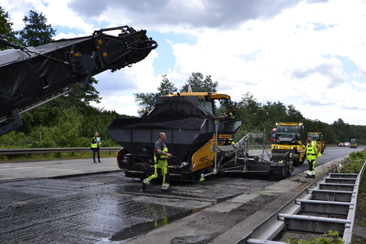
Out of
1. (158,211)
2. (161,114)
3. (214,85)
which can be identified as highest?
(214,85)

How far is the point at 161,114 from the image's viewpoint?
11336mm

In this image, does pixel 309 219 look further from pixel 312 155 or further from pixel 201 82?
pixel 201 82

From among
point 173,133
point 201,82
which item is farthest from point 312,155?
point 201,82

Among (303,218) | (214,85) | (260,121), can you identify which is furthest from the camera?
(260,121)

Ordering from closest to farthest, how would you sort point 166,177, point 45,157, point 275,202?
point 275,202, point 166,177, point 45,157

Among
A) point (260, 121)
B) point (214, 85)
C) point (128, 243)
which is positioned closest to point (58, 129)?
point (128, 243)

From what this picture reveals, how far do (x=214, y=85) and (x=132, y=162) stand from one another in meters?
60.9

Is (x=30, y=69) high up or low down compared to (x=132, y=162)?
up

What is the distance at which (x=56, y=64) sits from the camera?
753cm

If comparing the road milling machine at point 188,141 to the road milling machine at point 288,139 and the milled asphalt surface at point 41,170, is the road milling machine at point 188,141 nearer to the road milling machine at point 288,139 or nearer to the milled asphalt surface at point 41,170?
the milled asphalt surface at point 41,170

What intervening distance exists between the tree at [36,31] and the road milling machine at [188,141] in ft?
123

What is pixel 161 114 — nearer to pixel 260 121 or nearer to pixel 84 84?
pixel 84 84

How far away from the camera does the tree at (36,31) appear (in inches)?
1712

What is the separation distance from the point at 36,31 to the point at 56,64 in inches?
1627
